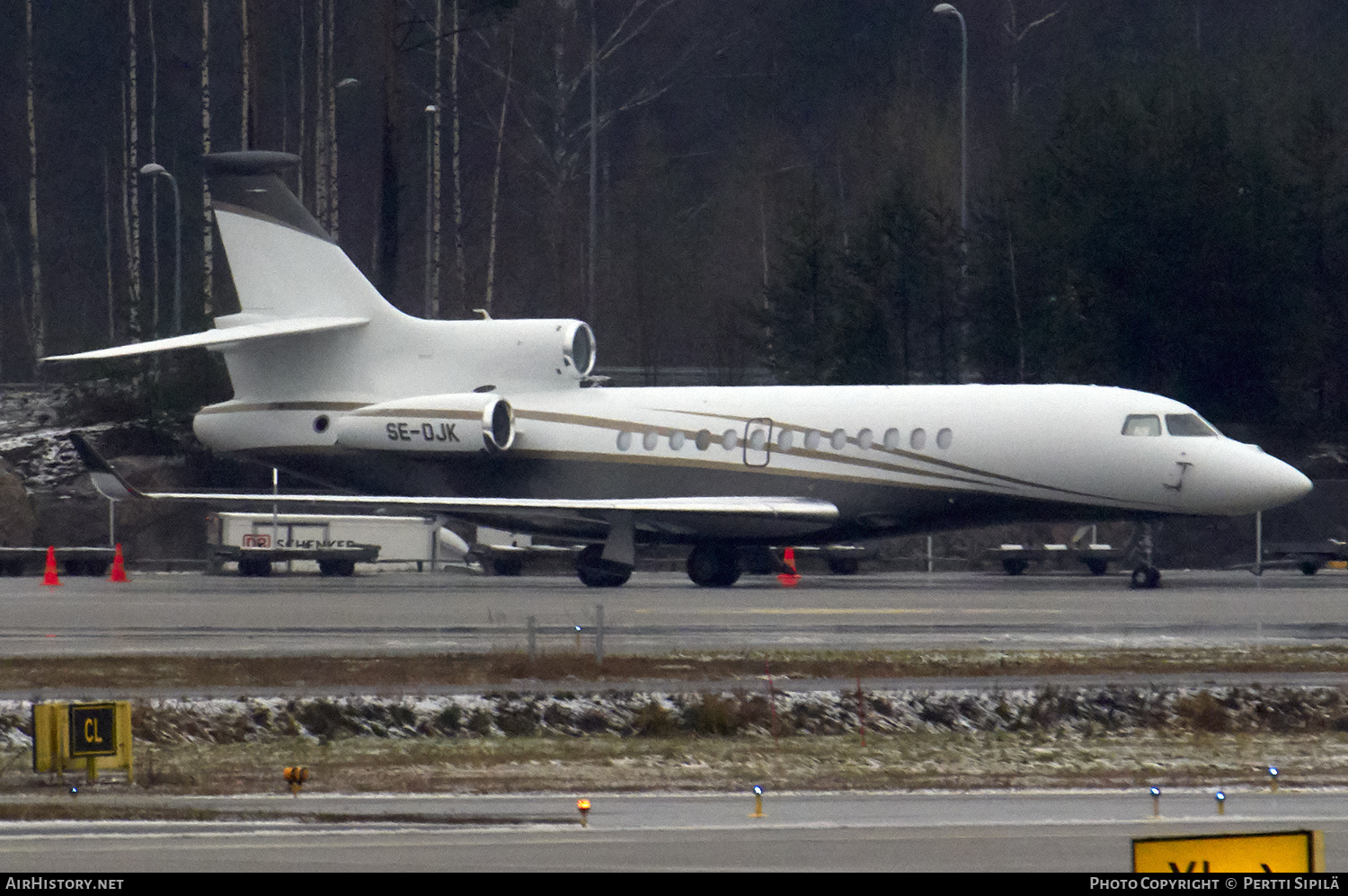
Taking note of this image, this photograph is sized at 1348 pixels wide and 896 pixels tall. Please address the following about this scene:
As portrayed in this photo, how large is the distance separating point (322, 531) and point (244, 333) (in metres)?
4.23

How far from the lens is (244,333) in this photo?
37.2 meters

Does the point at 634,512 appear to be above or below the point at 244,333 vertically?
below

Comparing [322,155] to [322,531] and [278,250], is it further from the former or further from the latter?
[322,531]

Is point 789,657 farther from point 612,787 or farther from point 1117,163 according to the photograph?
point 1117,163

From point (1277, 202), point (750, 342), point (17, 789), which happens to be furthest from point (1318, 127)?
point (17, 789)

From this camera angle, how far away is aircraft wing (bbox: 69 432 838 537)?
33.0 meters

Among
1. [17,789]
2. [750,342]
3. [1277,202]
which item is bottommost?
[17,789]

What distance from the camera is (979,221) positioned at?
49875 mm

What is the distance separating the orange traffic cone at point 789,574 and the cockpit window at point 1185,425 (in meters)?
7.23

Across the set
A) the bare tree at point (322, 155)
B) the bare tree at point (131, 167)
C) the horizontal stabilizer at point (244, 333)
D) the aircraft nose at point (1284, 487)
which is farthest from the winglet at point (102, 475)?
the bare tree at point (131, 167)

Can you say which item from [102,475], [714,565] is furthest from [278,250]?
[714,565]

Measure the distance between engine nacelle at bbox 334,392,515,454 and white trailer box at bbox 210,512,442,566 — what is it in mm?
2223

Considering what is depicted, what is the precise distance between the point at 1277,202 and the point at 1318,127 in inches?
108

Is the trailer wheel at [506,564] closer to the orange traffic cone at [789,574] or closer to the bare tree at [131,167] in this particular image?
the orange traffic cone at [789,574]
